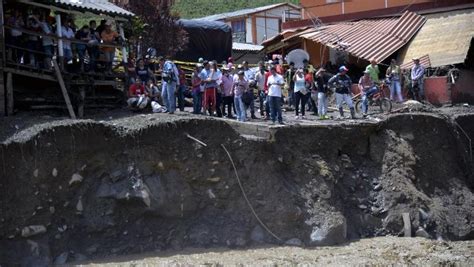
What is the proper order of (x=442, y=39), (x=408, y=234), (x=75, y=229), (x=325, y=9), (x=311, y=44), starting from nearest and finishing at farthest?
(x=75, y=229)
(x=408, y=234)
(x=442, y=39)
(x=311, y=44)
(x=325, y=9)

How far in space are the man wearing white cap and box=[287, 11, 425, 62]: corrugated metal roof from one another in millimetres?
1747

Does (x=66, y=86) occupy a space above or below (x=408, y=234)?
above

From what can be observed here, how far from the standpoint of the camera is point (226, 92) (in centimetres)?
2188

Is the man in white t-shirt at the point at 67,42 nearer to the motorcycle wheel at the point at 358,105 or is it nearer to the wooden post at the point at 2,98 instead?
the wooden post at the point at 2,98

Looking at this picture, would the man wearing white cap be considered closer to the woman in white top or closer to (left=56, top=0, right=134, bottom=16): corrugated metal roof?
the woman in white top

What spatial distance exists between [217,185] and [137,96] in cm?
389

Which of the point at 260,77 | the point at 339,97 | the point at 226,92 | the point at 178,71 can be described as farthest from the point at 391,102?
the point at 178,71

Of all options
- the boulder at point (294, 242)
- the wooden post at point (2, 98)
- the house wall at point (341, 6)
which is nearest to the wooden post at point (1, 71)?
the wooden post at point (2, 98)

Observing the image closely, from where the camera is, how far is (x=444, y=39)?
28.0m

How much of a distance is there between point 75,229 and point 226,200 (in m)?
4.18

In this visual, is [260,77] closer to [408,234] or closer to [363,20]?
[408,234]

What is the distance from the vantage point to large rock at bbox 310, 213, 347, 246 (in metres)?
19.0

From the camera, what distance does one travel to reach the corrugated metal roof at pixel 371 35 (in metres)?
28.3

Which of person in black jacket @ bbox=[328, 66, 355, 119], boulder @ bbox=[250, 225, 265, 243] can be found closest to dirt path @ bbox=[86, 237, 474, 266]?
boulder @ bbox=[250, 225, 265, 243]
